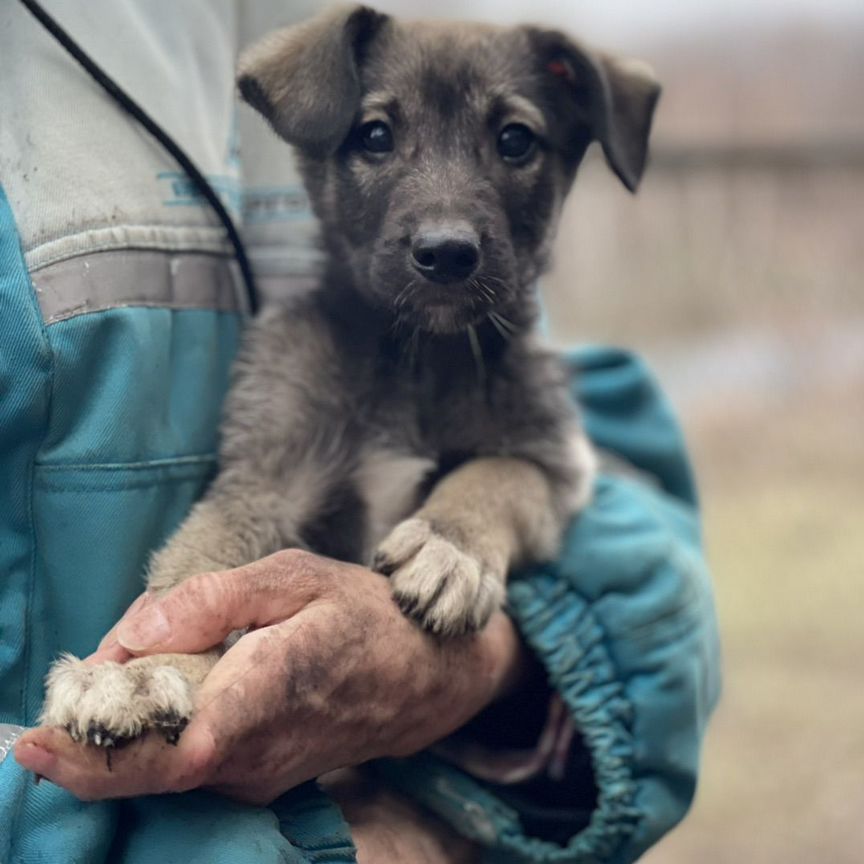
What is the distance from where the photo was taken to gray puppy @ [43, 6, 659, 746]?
2010mm

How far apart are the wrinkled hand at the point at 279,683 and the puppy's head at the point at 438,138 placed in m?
0.58

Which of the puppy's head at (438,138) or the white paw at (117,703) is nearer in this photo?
the white paw at (117,703)

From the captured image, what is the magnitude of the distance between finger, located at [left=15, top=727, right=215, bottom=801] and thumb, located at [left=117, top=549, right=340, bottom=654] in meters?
0.19

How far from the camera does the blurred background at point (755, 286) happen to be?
18.7 ft

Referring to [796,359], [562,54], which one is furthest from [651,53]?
[562,54]

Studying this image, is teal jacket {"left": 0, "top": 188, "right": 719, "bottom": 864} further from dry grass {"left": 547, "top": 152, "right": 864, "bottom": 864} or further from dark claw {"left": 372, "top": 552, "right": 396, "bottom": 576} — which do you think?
dry grass {"left": 547, "top": 152, "right": 864, "bottom": 864}

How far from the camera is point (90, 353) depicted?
1.74 meters

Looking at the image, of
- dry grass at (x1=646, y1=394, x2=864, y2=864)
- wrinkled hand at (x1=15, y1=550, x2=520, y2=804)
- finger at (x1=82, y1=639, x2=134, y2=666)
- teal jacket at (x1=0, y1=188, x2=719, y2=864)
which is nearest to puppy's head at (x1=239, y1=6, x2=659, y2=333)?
teal jacket at (x1=0, y1=188, x2=719, y2=864)

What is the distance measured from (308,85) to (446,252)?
445 mm

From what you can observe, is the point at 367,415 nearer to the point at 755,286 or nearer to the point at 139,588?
the point at 139,588

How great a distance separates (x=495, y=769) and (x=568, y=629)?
0.95 ft

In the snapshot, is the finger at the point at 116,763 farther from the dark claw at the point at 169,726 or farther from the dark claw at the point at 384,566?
the dark claw at the point at 384,566

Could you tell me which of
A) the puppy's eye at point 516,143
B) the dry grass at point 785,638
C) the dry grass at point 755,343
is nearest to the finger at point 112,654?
the puppy's eye at point 516,143

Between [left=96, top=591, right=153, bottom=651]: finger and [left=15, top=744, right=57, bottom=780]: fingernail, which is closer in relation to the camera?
[left=15, top=744, right=57, bottom=780]: fingernail
